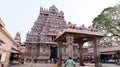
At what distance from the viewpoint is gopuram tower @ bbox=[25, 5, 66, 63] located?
35469 mm

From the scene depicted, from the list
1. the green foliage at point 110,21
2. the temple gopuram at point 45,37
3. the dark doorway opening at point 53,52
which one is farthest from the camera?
the dark doorway opening at point 53,52

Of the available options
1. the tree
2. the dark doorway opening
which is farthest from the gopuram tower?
the tree

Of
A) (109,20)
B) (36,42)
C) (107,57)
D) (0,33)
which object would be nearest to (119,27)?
(109,20)

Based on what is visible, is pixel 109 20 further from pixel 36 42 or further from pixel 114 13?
pixel 36 42

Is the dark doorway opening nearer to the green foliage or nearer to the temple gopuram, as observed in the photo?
the temple gopuram

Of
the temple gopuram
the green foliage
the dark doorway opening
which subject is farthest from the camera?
the dark doorway opening

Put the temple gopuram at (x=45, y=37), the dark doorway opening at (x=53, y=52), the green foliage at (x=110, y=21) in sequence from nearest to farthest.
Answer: the green foliage at (x=110, y=21) → the temple gopuram at (x=45, y=37) → the dark doorway opening at (x=53, y=52)

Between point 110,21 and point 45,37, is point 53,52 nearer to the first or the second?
point 45,37

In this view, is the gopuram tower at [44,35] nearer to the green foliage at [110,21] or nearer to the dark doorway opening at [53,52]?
the dark doorway opening at [53,52]

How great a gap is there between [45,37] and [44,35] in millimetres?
570

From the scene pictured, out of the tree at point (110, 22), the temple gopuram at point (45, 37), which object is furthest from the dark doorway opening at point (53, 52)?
the tree at point (110, 22)

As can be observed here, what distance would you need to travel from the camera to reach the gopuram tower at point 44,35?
3547 cm

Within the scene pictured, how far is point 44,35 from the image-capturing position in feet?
121

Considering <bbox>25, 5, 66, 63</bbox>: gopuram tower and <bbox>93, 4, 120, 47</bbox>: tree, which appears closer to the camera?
<bbox>93, 4, 120, 47</bbox>: tree
